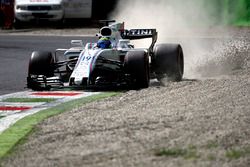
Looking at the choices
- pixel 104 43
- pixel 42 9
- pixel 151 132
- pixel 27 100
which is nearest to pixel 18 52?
pixel 104 43

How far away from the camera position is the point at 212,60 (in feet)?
58.3

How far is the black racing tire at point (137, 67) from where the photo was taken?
533 inches

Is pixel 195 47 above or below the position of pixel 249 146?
below

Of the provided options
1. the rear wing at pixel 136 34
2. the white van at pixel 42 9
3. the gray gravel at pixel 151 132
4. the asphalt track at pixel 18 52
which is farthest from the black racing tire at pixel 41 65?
the white van at pixel 42 9

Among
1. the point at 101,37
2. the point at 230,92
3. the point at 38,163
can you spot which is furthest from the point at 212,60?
the point at 38,163

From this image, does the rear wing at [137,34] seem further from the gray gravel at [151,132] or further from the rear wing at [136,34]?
the gray gravel at [151,132]

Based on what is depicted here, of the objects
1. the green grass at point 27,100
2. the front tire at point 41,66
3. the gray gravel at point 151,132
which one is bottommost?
the green grass at point 27,100

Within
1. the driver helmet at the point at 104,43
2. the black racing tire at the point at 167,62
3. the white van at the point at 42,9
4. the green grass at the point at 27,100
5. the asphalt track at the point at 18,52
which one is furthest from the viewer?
the white van at the point at 42,9

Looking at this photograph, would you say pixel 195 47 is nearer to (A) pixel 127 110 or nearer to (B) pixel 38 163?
(A) pixel 127 110

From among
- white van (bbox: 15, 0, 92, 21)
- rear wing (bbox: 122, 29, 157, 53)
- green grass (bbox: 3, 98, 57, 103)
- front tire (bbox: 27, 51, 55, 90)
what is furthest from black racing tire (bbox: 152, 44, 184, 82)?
white van (bbox: 15, 0, 92, 21)

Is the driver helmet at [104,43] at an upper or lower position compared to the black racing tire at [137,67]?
upper

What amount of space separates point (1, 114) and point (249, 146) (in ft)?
15.3

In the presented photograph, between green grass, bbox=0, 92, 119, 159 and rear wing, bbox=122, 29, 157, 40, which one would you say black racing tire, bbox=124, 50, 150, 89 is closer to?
green grass, bbox=0, 92, 119, 159

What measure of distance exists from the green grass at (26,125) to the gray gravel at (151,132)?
180 mm
